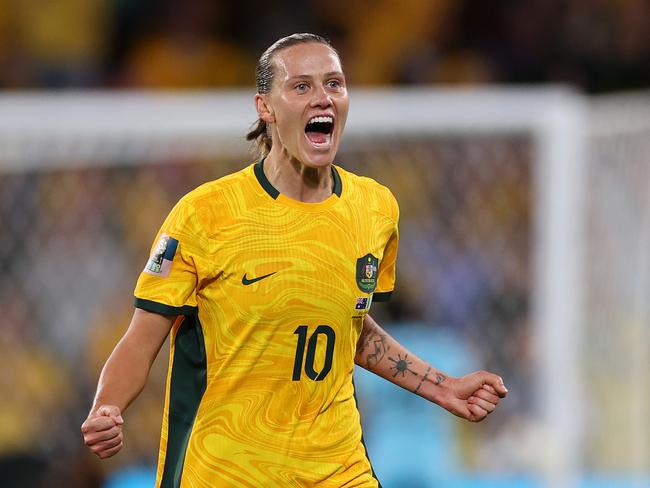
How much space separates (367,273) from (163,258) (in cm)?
53

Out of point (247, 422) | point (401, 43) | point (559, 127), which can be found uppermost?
point (401, 43)

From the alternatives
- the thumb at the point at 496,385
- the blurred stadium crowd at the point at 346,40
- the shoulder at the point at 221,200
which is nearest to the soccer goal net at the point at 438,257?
the blurred stadium crowd at the point at 346,40

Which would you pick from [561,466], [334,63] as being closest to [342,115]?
[334,63]

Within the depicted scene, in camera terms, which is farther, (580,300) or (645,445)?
(645,445)

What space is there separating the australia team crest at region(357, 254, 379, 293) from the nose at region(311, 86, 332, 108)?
402 mm

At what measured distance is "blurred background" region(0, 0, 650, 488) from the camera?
5934 mm

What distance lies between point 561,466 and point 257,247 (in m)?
3.53

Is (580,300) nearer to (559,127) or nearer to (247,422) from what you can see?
(559,127)

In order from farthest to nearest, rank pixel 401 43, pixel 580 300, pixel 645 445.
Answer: pixel 401 43 < pixel 645 445 < pixel 580 300

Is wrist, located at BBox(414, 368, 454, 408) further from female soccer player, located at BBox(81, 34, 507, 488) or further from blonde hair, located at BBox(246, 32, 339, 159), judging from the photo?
blonde hair, located at BBox(246, 32, 339, 159)

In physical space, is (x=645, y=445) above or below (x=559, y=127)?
below

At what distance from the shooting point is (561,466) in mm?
6359

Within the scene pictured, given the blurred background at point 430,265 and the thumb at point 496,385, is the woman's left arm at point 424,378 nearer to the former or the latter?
the thumb at point 496,385

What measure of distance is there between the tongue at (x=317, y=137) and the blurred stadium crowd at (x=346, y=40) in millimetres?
5613
